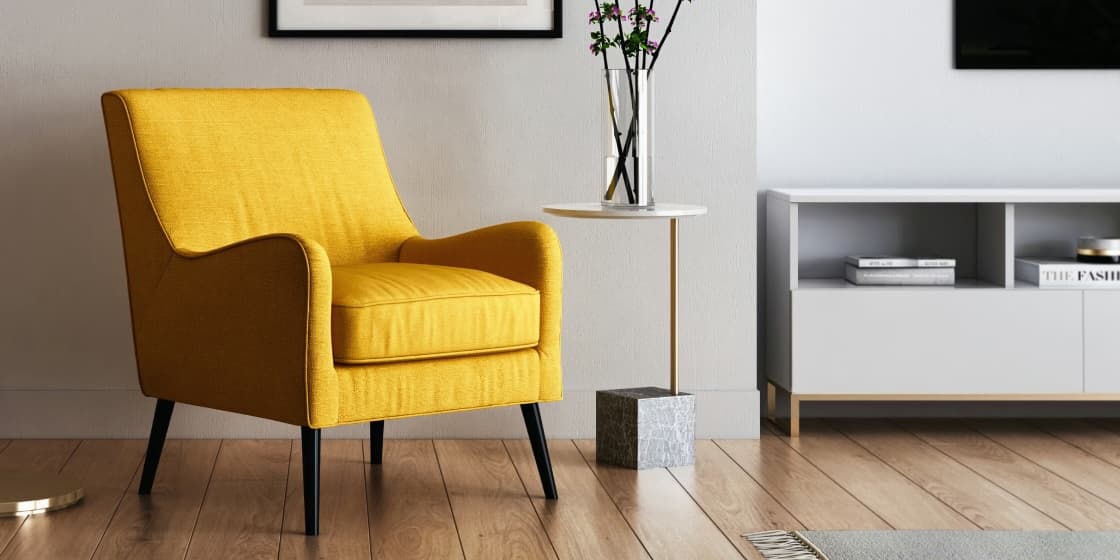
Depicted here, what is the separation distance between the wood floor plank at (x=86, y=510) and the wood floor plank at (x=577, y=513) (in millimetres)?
825

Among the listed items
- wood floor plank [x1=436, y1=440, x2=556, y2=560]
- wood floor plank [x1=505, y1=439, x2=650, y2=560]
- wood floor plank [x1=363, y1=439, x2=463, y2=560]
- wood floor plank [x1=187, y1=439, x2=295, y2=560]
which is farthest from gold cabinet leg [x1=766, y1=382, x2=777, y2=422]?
wood floor plank [x1=187, y1=439, x2=295, y2=560]

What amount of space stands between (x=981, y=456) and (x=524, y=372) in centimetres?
119

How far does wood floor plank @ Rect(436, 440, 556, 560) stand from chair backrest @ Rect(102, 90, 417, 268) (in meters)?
0.52

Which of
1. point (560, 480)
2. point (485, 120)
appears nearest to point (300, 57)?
point (485, 120)

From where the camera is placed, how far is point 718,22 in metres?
3.23

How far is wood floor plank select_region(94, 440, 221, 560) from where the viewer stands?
7.38ft

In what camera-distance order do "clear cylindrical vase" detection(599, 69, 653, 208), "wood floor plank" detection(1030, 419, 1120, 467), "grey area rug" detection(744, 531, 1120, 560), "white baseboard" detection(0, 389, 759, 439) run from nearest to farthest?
"grey area rug" detection(744, 531, 1120, 560), "clear cylindrical vase" detection(599, 69, 653, 208), "wood floor plank" detection(1030, 419, 1120, 467), "white baseboard" detection(0, 389, 759, 439)

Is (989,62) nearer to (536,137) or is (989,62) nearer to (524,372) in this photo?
(536,137)

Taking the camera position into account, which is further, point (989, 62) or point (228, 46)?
point (989, 62)

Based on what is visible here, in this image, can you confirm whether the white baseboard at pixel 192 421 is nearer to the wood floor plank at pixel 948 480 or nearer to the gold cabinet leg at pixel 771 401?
the gold cabinet leg at pixel 771 401

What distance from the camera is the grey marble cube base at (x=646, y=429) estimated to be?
2.89 m

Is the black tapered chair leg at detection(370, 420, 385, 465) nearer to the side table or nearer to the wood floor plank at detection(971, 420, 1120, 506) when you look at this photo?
the side table

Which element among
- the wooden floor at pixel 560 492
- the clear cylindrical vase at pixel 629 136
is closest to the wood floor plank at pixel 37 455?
the wooden floor at pixel 560 492

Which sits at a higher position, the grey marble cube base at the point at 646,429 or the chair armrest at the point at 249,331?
the chair armrest at the point at 249,331
